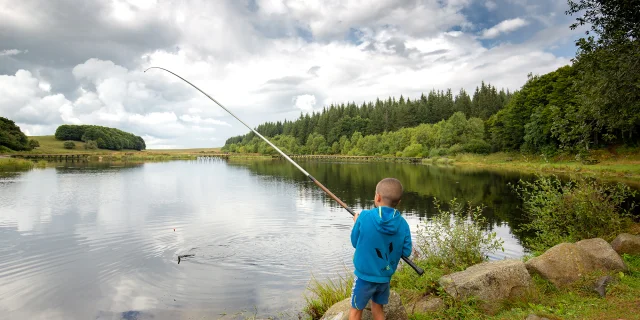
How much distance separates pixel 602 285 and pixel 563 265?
76cm

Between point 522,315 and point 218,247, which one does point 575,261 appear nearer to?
point 522,315

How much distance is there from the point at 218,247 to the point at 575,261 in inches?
494

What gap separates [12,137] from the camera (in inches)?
4257

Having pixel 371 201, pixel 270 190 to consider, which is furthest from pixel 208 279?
pixel 270 190

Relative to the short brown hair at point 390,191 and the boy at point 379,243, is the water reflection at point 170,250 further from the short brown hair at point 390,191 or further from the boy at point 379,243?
the short brown hair at point 390,191

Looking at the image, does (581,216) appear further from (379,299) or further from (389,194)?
(389,194)

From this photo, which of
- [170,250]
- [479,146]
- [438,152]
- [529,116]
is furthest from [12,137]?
[529,116]

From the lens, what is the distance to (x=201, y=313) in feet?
30.8

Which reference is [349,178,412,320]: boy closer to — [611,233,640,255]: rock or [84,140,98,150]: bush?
[611,233,640,255]: rock

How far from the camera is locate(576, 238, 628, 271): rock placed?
25.1 feet

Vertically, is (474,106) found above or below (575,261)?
above

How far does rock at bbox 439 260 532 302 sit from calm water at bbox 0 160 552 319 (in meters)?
4.29

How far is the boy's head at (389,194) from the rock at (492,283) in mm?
2826

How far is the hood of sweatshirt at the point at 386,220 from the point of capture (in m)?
4.64
